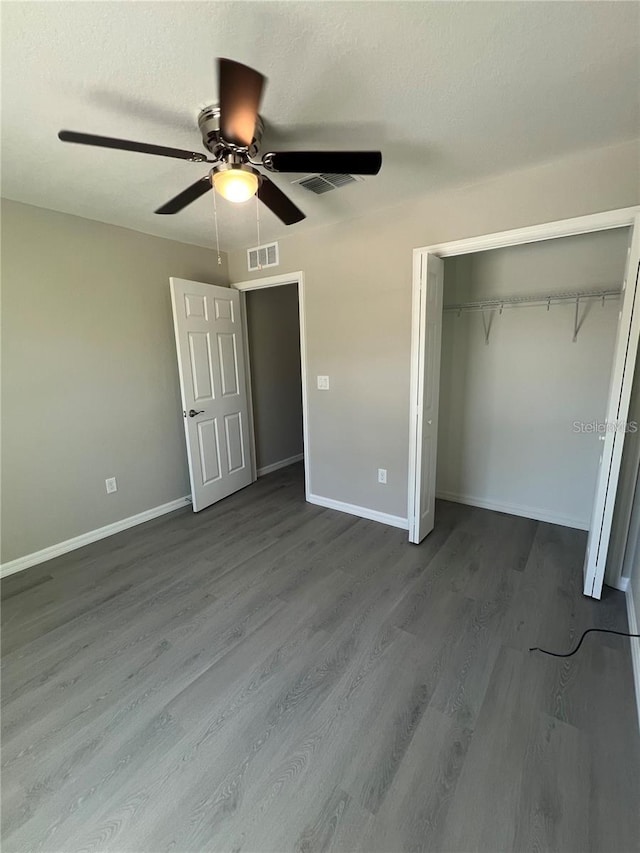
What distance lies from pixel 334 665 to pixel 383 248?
275cm

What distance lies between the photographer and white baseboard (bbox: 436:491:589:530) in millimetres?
3030

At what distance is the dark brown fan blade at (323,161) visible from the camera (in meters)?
1.42

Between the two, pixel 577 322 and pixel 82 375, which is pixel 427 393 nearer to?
pixel 577 322

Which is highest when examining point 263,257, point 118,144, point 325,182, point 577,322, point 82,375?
point 325,182

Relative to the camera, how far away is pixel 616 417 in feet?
6.47

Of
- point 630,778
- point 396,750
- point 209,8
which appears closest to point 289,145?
point 209,8

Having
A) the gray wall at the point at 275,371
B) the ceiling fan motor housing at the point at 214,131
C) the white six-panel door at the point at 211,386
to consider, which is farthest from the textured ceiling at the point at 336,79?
the gray wall at the point at 275,371

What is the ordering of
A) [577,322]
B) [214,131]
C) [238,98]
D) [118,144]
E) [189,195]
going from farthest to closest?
[577,322] < [189,195] < [214,131] < [118,144] < [238,98]

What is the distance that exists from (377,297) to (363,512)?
1853mm

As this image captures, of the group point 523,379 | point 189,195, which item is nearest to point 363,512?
point 523,379

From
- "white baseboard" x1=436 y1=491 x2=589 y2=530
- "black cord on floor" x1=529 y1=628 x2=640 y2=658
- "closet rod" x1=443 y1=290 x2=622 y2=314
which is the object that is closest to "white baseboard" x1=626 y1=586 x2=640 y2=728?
"black cord on floor" x1=529 y1=628 x2=640 y2=658

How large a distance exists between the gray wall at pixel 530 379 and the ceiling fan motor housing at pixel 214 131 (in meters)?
2.22

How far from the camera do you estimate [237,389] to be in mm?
3838

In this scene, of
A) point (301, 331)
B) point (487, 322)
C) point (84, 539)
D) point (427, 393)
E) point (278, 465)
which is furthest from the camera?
point (278, 465)
